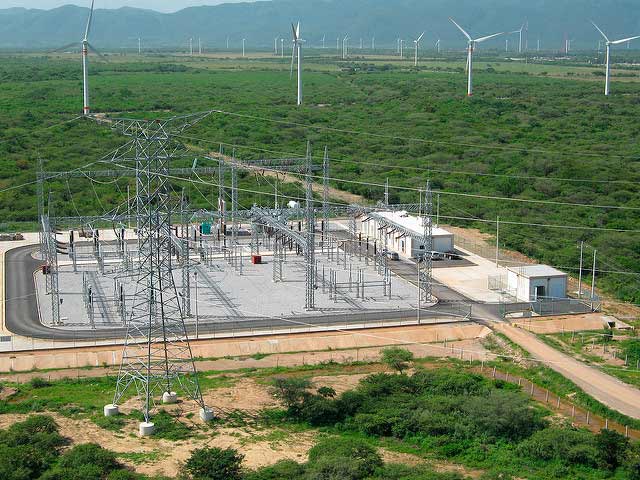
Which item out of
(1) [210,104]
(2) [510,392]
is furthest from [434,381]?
(1) [210,104]

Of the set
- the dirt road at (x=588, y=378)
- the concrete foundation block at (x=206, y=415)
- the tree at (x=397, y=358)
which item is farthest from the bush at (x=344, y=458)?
the dirt road at (x=588, y=378)

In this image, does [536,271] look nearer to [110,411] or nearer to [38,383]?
[110,411]

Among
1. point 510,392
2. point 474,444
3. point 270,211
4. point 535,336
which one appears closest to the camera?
point 474,444

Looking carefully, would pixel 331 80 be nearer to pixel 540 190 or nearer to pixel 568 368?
pixel 540 190

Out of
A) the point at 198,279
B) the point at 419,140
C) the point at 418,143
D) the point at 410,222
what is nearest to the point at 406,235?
the point at 410,222

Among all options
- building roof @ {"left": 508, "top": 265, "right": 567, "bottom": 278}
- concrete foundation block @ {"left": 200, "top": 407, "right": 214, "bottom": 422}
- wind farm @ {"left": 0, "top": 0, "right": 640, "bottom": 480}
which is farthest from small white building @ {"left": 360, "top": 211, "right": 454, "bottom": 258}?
concrete foundation block @ {"left": 200, "top": 407, "right": 214, "bottom": 422}

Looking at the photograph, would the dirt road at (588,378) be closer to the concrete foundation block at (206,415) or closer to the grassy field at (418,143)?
the grassy field at (418,143)
